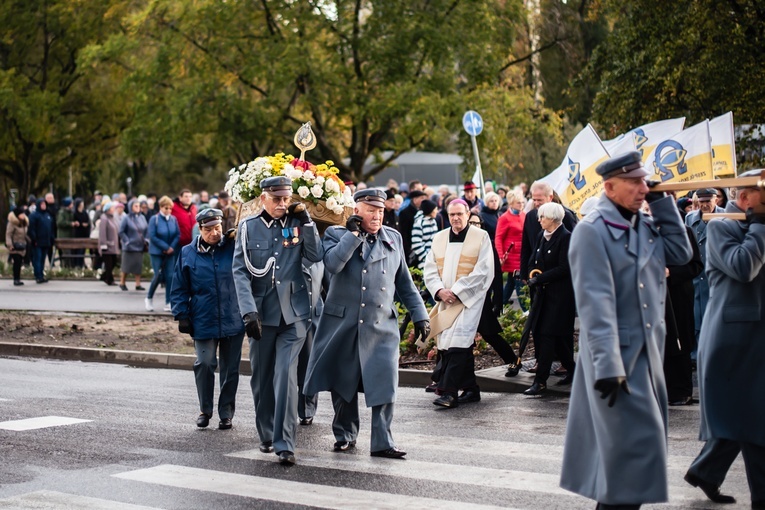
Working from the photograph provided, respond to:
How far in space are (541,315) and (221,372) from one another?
3.26m

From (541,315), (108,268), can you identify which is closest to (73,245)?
(108,268)

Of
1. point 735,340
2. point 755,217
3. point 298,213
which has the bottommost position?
point 735,340

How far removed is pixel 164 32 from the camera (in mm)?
31922

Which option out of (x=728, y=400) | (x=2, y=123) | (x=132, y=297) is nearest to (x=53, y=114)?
(x=2, y=123)

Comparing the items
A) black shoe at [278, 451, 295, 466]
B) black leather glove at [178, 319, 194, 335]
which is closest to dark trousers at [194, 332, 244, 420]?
black leather glove at [178, 319, 194, 335]

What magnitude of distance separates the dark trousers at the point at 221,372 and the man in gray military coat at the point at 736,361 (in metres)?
4.29

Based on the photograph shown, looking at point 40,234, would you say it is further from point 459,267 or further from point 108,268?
point 459,267

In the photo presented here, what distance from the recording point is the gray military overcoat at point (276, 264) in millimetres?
8688

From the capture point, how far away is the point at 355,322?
8758mm

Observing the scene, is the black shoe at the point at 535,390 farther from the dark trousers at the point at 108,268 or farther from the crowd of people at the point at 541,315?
the dark trousers at the point at 108,268

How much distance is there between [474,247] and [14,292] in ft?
53.5

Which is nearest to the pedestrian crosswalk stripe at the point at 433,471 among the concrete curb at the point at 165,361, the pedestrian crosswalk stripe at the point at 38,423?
the pedestrian crosswalk stripe at the point at 38,423

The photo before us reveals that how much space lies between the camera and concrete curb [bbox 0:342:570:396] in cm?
1195

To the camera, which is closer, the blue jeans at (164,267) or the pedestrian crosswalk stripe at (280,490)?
the pedestrian crosswalk stripe at (280,490)
